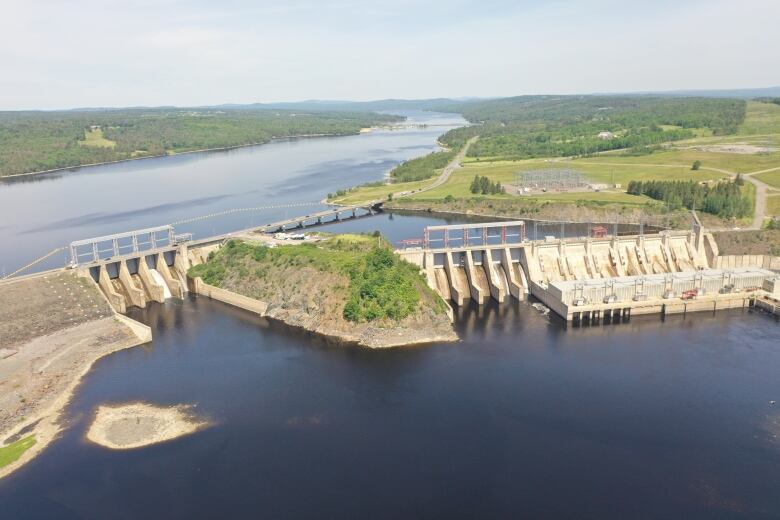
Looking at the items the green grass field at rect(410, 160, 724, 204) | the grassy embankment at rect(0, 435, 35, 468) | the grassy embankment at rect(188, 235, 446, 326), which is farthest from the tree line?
the grassy embankment at rect(0, 435, 35, 468)

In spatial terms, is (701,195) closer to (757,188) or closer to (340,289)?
(757,188)

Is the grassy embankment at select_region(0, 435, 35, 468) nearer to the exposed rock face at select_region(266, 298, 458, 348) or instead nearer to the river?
the river

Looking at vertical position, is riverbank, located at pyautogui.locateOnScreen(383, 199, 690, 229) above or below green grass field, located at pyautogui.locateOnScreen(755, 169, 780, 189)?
below

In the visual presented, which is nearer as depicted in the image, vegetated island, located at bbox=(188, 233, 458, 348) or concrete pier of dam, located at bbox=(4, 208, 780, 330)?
vegetated island, located at bbox=(188, 233, 458, 348)

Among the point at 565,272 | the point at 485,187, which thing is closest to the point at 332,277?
the point at 565,272

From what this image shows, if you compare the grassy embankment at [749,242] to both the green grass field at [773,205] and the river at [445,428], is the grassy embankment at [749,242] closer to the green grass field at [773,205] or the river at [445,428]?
the green grass field at [773,205]

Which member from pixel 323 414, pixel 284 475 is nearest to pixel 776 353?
pixel 323 414

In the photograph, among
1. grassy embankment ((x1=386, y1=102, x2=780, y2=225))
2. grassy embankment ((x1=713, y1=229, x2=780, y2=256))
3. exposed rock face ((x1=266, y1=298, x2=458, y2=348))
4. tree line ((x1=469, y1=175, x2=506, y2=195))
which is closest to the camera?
exposed rock face ((x1=266, y1=298, x2=458, y2=348))

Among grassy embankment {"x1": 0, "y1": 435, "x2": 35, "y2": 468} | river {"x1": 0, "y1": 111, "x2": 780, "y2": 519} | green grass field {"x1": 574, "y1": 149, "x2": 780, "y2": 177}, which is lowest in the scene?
river {"x1": 0, "y1": 111, "x2": 780, "y2": 519}
